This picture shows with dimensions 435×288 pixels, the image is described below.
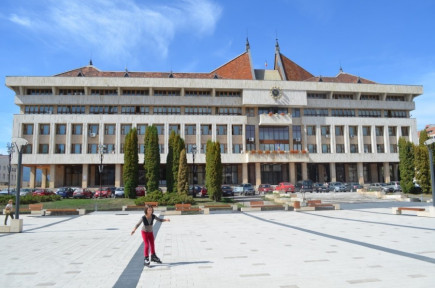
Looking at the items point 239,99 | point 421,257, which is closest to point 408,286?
point 421,257

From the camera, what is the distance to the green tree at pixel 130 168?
109ft

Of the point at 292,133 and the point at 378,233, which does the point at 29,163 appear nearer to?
the point at 292,133

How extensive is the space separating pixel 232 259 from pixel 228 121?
139ft

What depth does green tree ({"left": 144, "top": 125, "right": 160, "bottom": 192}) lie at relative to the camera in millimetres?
32500

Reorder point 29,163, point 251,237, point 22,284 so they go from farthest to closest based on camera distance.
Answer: point 29,163, point 251,237, point 22,284

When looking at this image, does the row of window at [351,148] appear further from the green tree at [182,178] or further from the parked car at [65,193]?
the parked car at [65,193]

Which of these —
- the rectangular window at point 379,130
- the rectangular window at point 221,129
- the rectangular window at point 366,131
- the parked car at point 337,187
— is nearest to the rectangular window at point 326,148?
the rectangular window at point 366,131

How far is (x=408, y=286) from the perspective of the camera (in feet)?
19.2

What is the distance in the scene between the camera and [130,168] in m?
33.6

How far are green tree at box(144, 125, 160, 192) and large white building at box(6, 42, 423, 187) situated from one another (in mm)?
14566

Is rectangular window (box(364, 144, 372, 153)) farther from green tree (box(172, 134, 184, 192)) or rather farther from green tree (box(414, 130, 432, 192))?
green tree (box(172, 134, 184, 192))

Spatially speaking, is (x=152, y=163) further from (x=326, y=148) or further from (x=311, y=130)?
(x=326, y=148)

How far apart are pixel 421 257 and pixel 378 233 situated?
4465 millimetres

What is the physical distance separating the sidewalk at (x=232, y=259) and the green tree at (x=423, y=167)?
2781 cm
